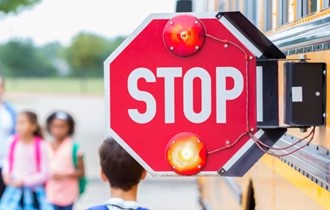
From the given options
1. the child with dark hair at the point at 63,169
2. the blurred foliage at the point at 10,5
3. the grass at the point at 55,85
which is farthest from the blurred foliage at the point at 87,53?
the child with dark hair at the point at 63,169

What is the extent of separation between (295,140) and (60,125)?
433cm

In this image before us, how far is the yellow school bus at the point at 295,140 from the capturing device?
7.55ft

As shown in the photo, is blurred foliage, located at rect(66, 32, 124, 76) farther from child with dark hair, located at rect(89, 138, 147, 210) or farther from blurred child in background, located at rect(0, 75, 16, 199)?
child with dark hair, located at rect(89, 138, 147, 210)

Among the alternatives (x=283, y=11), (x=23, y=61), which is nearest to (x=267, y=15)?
(x=283, y=11)

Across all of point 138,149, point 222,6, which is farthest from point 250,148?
point 222,6

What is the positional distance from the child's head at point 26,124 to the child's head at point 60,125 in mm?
153

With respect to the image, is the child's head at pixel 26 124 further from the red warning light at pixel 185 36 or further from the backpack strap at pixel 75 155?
the red warning light at pixel 185 36

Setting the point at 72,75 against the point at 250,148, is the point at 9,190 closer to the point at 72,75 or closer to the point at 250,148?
the point at 250,148

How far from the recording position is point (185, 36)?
8.23ft

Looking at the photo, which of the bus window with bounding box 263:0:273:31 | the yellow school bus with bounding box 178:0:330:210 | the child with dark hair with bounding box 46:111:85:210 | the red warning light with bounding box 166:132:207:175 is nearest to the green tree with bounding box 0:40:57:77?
the child with dark hair with bounding box 46:111:85:210

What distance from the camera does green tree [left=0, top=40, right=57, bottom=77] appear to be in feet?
186

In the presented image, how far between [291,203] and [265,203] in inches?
24.4

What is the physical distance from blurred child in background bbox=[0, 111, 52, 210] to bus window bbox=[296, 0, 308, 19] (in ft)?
13.9

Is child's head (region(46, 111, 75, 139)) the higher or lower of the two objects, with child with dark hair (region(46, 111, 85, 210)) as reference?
higher
